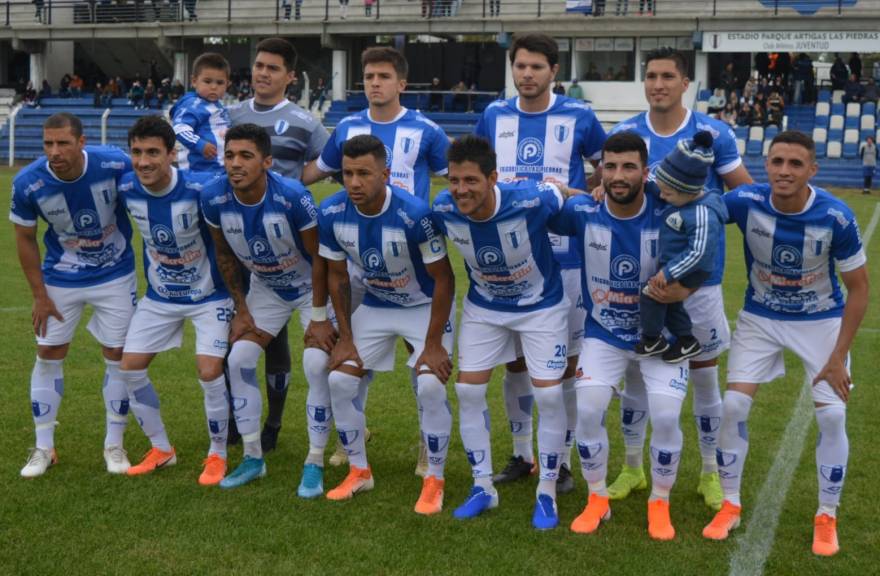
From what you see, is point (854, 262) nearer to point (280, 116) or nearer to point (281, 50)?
point (280, 116)

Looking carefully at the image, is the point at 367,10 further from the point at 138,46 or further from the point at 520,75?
the point at 520,75

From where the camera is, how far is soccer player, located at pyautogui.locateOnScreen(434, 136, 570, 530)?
5.37 m

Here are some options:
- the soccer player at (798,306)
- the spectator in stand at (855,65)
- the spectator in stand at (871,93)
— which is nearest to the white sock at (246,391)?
the soccer player at (798,306)

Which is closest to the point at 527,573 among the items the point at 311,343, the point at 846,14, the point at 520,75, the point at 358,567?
the point at 358,567

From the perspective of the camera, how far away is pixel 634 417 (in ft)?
19.4

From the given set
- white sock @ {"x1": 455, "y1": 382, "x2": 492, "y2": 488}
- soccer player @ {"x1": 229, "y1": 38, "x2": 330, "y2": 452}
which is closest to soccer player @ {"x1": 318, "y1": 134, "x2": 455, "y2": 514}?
white sock @ {"x1": 455, "y1": 382, "x2": 492, "y2": 488}

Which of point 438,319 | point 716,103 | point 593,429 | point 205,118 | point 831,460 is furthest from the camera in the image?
point 716,103

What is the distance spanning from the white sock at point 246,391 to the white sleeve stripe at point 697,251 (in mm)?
2482

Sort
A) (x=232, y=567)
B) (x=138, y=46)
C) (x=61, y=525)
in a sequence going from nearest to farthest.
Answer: (x=232, y=567)
(x=61, y=525)
(x=138, y=46)

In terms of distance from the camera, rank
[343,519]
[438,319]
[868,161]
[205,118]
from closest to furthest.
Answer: [343,519]
[438,319]
[205,118]
[868,161]

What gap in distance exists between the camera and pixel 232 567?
189 inches

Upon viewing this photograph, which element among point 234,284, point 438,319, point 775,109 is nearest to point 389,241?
point 438,319

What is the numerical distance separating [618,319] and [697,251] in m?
0.64

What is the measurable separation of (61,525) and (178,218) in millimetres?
1788
